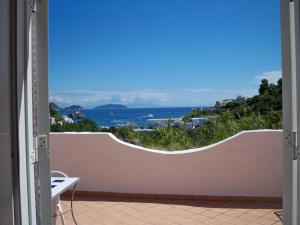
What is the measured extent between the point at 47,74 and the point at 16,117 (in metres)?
0.24

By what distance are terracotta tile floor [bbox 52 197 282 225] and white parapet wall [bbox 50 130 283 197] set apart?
0.19 meters

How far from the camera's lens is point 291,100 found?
4.33ft

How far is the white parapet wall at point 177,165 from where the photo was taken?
3898 millimetres

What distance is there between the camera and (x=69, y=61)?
51.5 ft

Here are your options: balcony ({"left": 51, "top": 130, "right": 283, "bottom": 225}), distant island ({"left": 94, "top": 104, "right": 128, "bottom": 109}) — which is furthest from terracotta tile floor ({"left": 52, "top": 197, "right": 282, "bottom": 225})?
distant island ({"left": 94, "top": 104, "right": 128, "bottom": 109})

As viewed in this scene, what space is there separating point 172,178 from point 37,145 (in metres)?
2.92

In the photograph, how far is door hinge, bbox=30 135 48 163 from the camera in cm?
136

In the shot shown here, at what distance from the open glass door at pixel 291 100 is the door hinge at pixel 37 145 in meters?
0.99

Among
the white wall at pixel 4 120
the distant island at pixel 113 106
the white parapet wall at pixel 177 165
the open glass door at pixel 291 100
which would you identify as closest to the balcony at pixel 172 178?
the white parapet wall at pixel 177 165

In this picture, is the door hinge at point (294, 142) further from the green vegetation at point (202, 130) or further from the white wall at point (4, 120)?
the green vegetation at point (202, 130)

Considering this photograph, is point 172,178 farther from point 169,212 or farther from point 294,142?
point 294,142

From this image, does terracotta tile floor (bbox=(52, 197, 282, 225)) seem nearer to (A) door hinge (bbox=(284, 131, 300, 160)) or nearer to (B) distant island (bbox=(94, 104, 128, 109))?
(A) door hinge (bbox=(284, 131, 300, 160))

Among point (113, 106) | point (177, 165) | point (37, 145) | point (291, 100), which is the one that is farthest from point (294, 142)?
point (113, 106)

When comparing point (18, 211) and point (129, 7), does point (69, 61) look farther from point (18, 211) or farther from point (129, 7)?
point (18, 211)
